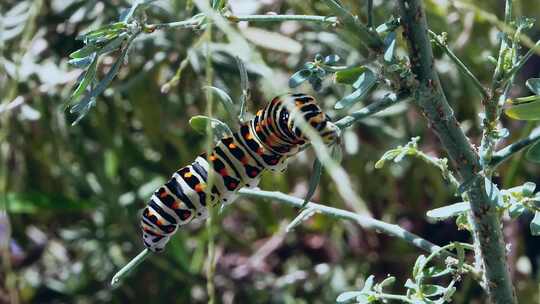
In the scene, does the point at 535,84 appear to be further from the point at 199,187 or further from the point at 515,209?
the point at 199,187

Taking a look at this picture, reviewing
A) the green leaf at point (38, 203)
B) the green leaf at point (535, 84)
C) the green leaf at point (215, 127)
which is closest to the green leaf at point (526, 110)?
the green leaf at point (535, 84)

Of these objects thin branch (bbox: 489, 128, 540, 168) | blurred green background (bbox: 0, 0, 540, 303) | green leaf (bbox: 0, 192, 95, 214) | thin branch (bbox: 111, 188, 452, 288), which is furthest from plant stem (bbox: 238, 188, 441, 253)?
green leaf (bbox: 0, 192, 95, 214)

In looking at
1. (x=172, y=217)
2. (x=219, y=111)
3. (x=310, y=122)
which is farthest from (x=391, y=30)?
(x=219, y=111)

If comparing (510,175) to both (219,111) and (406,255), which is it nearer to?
(406,255)

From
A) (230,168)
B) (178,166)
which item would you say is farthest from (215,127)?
(178,166)

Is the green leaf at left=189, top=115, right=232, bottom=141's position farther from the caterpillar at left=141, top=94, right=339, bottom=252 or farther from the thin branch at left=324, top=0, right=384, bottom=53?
the thin branch at left=324, top=0, right=384, bottom=53

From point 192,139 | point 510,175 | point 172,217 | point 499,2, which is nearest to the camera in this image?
point 172,217
